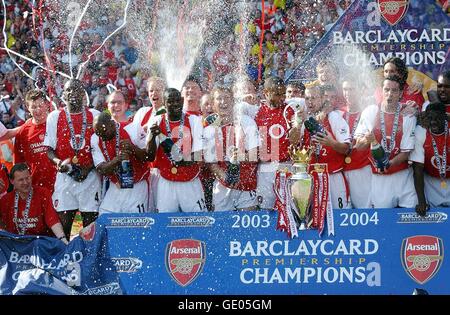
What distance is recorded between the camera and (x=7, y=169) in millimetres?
8398

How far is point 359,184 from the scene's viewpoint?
7.80m

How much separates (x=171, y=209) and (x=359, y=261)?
1601mm

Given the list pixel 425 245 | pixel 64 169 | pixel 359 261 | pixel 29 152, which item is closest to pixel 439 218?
pixel 425 245

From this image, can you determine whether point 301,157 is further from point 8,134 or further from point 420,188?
point 8,134

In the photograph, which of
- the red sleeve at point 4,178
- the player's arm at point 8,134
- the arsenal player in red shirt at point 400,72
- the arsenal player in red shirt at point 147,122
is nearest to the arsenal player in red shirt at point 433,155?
the arsenal player in red shirt at point 400,72

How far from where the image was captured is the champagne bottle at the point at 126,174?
25.4 feet

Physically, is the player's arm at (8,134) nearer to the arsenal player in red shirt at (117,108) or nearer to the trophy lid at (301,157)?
the arsenal player in red shirt at (117,108)

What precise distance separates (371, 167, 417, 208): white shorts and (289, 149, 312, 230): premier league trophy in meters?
0.63

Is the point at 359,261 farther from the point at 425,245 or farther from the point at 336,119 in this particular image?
the point at 336,119

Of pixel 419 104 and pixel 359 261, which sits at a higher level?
pixel 419 104

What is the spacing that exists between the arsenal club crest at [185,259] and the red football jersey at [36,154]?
4.77 ft

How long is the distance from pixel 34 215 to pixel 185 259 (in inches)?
52.3
